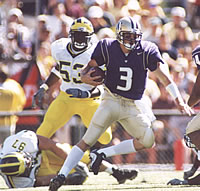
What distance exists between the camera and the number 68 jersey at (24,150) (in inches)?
218

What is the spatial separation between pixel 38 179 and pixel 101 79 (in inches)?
49.6

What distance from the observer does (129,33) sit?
Result: 5.21m

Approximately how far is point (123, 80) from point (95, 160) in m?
0.78

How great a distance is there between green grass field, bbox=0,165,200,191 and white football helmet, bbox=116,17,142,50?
1.27 m

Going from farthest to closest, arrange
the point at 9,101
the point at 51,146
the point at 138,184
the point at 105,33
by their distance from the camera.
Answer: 1. the point at 105,33
2. the point at 9,101
3. the point at 138,184
4. the point at 51,146

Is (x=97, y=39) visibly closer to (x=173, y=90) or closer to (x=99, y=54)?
(x=99, y=54)

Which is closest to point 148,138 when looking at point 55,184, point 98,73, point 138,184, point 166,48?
point 138,184

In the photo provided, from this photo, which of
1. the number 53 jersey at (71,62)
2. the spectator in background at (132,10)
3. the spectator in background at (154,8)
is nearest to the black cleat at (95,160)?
the number 53 jersey at (71,62)

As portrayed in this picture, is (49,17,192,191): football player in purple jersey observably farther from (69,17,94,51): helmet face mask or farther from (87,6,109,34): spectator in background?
(87,6,109,34): spectator in background

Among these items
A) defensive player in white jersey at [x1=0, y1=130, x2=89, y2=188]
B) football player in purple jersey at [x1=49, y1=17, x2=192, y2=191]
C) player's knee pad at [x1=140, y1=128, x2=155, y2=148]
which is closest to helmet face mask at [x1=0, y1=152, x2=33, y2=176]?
defensive player in white jersey at [x1=0, y1=130, x2=89, y2=188]

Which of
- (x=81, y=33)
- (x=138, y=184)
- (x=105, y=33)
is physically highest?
(x=81, y=33)

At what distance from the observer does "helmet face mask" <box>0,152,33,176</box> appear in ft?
17.7

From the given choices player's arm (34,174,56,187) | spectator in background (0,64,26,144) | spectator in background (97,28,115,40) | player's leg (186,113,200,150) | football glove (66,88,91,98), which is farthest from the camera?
spectator in background (97,28,115,40)

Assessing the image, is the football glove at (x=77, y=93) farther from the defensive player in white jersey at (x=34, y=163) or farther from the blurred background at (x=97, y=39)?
the blurred background at (x=97, y=39)
